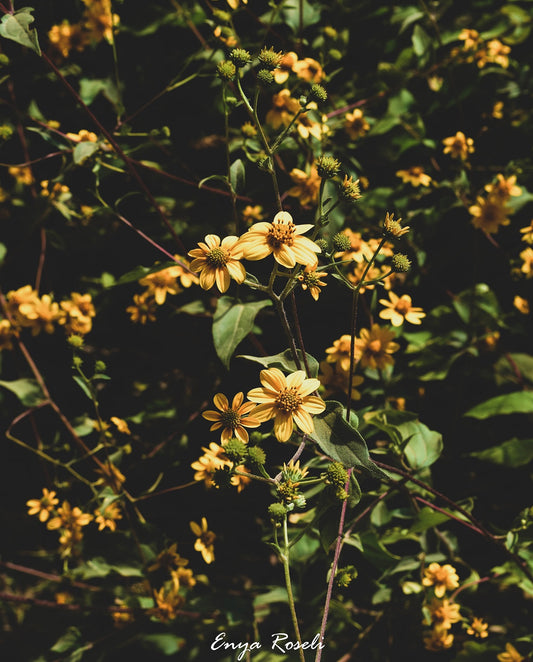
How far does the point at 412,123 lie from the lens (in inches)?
Answer: 118

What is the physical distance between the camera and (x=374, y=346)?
2.31 m

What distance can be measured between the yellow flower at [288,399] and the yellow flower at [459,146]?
196 centimetres

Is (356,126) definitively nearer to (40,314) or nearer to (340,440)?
(340,440)

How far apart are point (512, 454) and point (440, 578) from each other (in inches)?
28.4

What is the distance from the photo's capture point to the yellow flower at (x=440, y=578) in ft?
7.20

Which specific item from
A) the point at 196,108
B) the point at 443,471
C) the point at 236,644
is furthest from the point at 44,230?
the point at 443,471

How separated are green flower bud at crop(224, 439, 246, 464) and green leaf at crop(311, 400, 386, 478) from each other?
0.25 m

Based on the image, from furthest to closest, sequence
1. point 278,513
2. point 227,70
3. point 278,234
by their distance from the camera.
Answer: point 227,70 < point 278,234 < point 278,513

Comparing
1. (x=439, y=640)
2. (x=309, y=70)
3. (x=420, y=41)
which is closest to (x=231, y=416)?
(x=439, y=640)

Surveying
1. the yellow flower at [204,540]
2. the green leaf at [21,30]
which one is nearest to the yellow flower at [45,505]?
the yellow flower at [204,540]

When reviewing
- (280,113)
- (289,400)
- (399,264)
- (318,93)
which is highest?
(318,93)

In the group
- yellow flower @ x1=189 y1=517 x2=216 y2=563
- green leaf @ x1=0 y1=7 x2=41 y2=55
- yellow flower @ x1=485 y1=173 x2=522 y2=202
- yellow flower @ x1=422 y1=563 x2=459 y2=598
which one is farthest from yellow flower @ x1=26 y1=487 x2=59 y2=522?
yellow flower @ x1=485 y1=173 x2=522 y2=202

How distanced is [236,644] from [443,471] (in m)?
Answer: 1.49

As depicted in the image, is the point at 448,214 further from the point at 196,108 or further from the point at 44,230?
the point at 44,230
